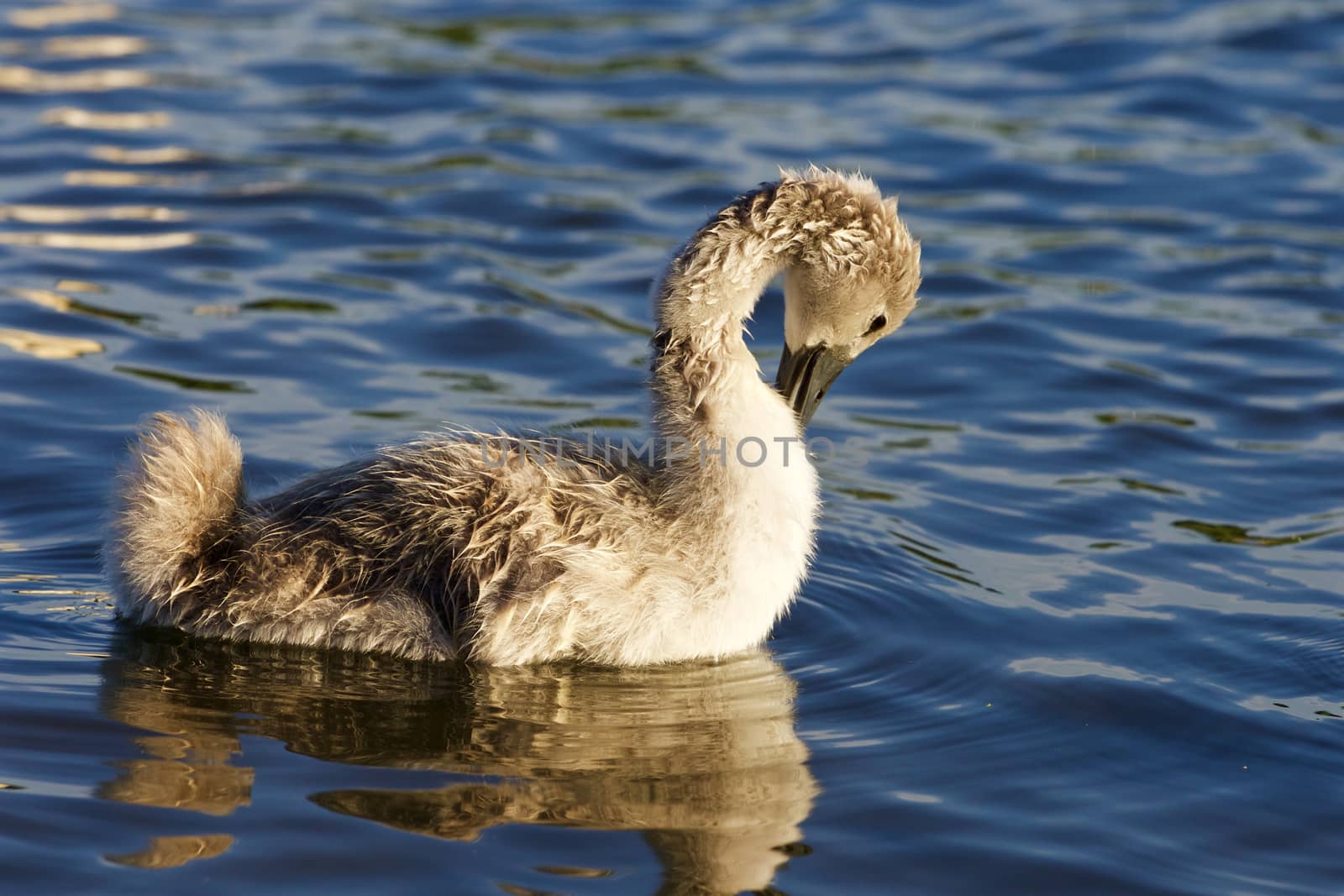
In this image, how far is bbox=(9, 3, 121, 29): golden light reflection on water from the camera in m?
15.9

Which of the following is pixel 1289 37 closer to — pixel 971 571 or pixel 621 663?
pixel 971 571

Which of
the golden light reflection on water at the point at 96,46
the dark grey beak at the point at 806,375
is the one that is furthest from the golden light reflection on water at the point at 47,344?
the golden light reflection on water at the point at 96,46

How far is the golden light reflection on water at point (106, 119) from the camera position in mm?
13383

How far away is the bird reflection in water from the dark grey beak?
1.11 m

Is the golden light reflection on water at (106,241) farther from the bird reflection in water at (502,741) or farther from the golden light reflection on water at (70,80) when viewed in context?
the bird reflection in water at (502,741)

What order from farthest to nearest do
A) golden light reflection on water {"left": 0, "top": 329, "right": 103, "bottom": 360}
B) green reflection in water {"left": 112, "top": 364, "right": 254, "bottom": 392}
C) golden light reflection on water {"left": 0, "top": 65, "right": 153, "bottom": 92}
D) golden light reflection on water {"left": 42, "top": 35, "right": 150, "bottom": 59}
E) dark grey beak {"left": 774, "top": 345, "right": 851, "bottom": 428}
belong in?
golden light reflection on water {"left": 42, "top": 35, "right": 150, "bottom": 59}
golden light reflection on water {"left": 0, "top": 65, "right": 153, "bottom": 92}
golden light reflection on water {"left": 0, "top": 329, "right": 103, "bottom": 360}
green reflection in water {"left": 112, "top": 364, "right": 254, "bottom": 392}
dark grey beak {"left": 774, "top": 345, "right": 851, "bottom": 428}

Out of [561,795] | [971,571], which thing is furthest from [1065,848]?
[971,571]

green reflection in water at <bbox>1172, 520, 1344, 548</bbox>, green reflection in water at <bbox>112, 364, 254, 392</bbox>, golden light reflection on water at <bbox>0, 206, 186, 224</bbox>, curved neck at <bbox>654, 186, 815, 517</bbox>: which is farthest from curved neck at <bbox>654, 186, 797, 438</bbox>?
golden light reflection on water at <bbox>0, 206, 186, 224</bbox>

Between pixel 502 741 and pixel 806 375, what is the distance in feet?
6.94

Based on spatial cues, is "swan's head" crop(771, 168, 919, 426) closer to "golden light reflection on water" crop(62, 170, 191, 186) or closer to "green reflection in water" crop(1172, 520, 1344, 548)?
"green reflection in water" crop(1172, 520, 1344, 548)

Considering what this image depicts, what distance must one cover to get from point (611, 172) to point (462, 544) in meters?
7.02

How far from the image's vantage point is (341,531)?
6.31 metres

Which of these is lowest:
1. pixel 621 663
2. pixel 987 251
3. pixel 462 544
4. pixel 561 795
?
pixel 561 795

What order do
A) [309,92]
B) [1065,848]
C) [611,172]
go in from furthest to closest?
[309,92] < [611,172] < [1065,848]
